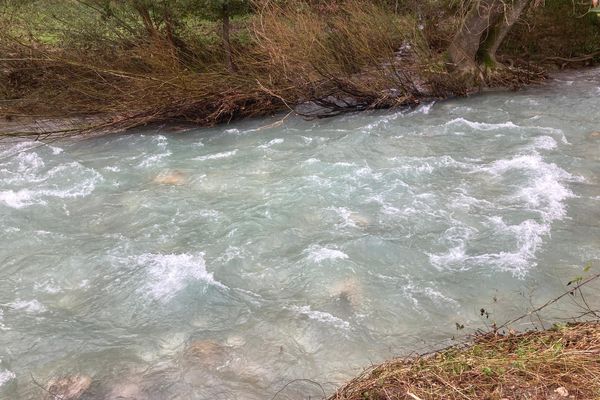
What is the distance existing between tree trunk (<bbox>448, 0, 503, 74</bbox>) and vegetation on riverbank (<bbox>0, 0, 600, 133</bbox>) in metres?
0.03

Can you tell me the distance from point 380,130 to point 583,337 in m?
5.94

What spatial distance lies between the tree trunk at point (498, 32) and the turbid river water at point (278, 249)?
206 centimetres

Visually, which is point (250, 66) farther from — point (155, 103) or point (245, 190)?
point (245, 190)

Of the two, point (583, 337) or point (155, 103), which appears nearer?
point (583, 337)

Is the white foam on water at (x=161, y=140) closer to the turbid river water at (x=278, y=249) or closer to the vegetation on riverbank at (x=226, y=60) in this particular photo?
the turbid river water at (x=278, y=249)

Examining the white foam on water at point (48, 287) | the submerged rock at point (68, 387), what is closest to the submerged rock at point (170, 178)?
the white foam on water at point (48, 287)

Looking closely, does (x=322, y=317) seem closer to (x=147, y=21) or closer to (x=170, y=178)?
(x=170, y=178)

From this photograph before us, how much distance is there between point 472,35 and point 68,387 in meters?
8.99

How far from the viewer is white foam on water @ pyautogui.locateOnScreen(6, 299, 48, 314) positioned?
493 centimetres

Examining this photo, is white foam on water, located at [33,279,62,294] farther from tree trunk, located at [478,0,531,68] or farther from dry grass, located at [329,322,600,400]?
tree trunk, located at [478,0,531,68]

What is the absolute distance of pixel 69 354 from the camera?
4430 millimetres

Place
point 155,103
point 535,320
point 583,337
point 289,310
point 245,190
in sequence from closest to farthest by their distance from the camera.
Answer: point 583,337 < point 535,320 < point 289,310 < point 245,190 < point 155,103

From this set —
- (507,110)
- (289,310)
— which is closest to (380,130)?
(507,110)

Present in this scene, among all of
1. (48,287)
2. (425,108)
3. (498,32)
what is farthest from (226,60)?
(48,287)
